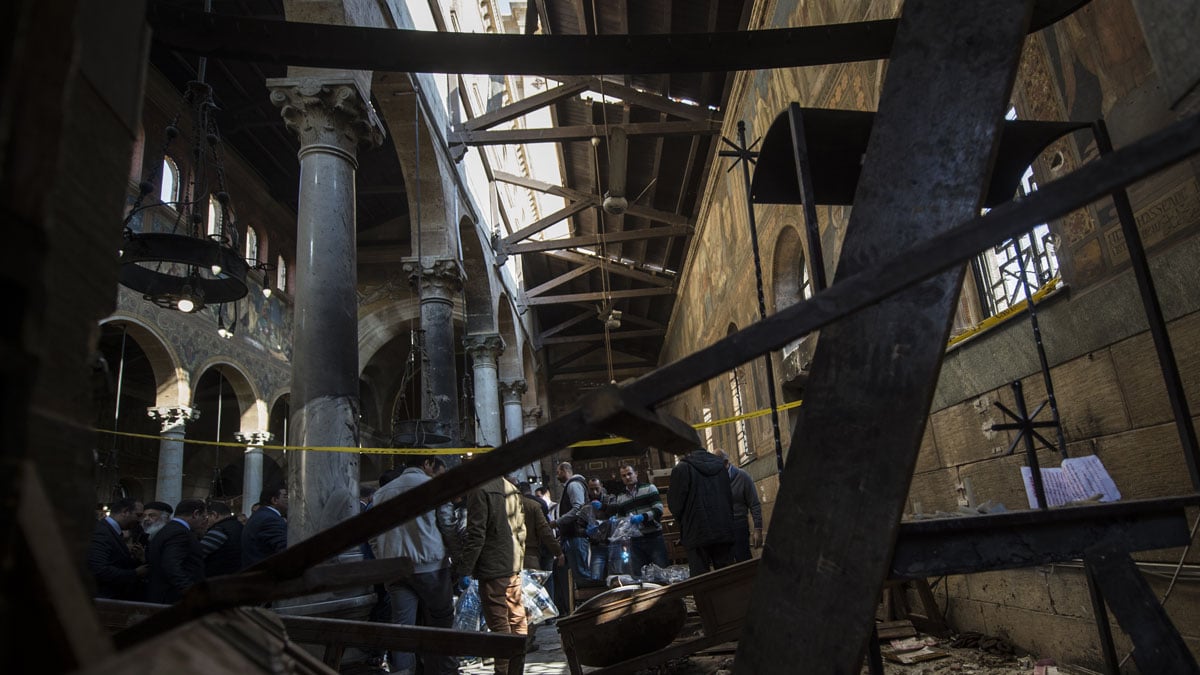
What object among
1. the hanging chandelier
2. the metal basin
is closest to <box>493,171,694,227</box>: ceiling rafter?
the hanging chandelier

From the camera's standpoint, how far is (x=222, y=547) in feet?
17.6

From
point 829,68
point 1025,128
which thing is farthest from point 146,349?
point 1025,128

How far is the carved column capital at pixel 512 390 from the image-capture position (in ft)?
59.4

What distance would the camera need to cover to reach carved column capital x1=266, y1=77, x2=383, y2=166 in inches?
252

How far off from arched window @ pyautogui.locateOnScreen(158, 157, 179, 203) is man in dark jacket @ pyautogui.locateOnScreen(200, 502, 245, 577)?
26.4 feet

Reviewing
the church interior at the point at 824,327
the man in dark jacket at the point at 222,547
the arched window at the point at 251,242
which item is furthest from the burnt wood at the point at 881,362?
the arched window at the point at 251,242

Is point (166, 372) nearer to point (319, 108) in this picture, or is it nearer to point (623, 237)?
point (319, 108)

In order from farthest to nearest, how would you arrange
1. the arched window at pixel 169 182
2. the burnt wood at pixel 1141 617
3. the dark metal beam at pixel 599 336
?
the dark metal beam at pixel 599 336
the arched window at pixel 169 182
the burnt wood at pixel 1141 617

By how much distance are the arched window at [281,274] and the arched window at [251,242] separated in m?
0.75

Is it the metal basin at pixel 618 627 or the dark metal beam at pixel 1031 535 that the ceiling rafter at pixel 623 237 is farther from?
the dark metal beam at pixel 1031 535

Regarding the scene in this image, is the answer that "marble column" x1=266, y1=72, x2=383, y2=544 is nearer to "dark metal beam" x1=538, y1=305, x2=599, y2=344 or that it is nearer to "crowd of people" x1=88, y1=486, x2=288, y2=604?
"crowd of people" x1=88, y1=486, x2=288, y2=604

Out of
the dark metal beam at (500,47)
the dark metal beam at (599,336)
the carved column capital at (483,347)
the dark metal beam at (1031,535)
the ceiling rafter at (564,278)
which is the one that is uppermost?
the ceiling rafter at (564,278)

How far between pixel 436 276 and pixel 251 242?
21.1 feet

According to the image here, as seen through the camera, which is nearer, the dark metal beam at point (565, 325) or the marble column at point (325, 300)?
the marble column at point (325, 300)
